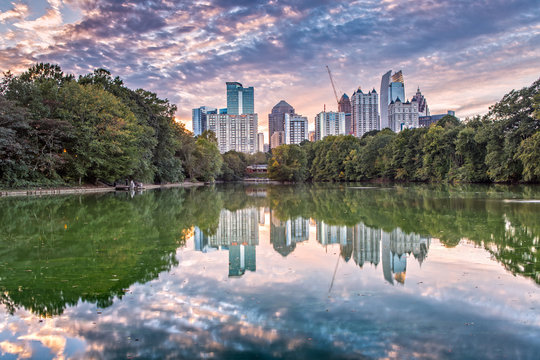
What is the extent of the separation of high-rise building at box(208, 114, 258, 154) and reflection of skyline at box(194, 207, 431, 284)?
17604cm

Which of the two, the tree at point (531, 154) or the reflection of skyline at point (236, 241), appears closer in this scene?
the reflection of skyline at point (236, 241)

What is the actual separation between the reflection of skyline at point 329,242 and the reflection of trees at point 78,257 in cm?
101

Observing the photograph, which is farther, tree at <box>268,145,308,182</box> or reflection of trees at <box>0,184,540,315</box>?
tree at <box>268,145,308,182</box>

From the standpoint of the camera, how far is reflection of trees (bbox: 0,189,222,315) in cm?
474

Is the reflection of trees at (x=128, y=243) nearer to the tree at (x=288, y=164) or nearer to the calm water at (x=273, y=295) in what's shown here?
the calm water at (x=273, y=295)

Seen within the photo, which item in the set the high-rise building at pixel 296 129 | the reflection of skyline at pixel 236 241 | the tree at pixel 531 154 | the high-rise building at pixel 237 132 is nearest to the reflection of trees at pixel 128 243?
the reflection of skyline at pixel 236 241

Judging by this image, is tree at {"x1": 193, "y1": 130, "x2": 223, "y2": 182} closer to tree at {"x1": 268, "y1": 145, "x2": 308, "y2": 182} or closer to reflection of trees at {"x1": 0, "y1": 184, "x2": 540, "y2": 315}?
tree at {"x1": 268, "y1": 145, "x2": 308, "y2": 182}

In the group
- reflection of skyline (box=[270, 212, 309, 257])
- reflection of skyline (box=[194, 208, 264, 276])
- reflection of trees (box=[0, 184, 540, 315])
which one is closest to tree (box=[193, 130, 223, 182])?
reflection of trees (box=[0, 184, 540, 315])

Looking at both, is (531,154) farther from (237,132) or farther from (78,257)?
(237,132)

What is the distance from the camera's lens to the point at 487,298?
14.8 feet

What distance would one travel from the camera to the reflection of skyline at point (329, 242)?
6.46m

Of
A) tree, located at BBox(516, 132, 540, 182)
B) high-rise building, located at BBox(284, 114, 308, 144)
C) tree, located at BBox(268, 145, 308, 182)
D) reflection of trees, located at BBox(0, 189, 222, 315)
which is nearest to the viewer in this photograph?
reflection of trees, located at BBox(0, 189, 222, 315)

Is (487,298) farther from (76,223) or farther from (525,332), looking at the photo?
(76,223)

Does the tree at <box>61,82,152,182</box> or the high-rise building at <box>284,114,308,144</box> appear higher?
the high-rise building at <box>284,114,308,144</box>
